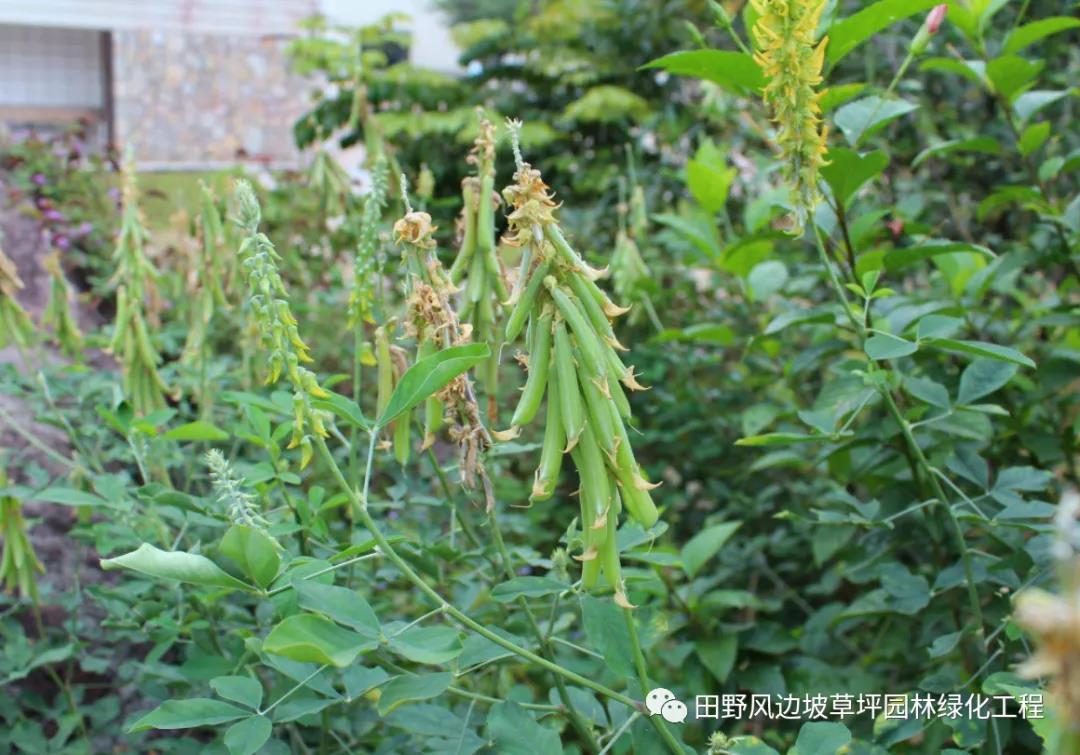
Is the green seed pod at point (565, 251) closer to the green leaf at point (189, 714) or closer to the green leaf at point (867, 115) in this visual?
the green leaf at point (189, 714)

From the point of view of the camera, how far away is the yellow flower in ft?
3.95

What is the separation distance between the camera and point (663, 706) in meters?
1.06

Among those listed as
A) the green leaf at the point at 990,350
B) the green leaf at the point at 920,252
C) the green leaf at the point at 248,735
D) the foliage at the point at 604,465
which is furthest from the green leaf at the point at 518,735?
the green leaf at the point at 920,252

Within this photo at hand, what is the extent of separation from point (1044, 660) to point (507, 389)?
2.85 meters

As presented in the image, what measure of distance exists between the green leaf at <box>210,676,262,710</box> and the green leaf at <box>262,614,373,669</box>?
18cm

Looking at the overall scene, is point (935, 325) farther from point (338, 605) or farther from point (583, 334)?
point (338, 605)

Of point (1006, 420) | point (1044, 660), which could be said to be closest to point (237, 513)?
point (1044, 660)

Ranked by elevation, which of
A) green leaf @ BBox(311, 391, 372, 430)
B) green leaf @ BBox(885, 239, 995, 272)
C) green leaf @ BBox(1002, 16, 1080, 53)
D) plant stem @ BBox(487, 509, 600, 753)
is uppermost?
green leaf @ BBox(1002, 16, 1080, 53)

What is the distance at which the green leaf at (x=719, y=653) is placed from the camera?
1792 mm

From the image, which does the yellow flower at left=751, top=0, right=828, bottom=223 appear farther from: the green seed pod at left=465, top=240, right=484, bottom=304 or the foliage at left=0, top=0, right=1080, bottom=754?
the green seed pod at left=465, top=240, right=484, bottom=304

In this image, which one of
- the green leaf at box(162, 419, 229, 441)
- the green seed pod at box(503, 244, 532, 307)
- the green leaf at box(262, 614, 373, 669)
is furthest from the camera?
the green leaf at box(162, 419, 229, 441)

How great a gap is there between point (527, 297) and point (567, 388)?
10 cm

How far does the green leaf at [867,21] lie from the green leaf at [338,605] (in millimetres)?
1018

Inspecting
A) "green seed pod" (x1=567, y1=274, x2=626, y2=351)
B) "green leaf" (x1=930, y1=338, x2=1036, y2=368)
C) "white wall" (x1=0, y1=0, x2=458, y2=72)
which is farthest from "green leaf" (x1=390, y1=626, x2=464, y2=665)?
"white wall" (x1=0, y1=0, x2=458, y2=72)
